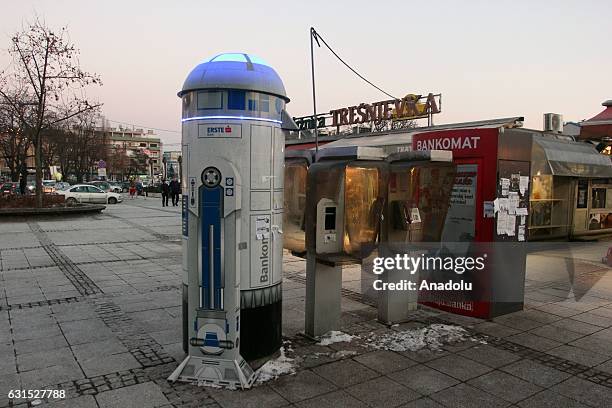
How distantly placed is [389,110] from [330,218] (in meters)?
16.4

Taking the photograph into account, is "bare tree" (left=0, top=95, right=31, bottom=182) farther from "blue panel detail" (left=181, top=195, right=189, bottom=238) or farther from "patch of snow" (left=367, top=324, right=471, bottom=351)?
"patch of snow" (left=367, top=324, right=471, bottom=351)

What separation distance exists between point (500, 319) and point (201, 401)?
3.91m

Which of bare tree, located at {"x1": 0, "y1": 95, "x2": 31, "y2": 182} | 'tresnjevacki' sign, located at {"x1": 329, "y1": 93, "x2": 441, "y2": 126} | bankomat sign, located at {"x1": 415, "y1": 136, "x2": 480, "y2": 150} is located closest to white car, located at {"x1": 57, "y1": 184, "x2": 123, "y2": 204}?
bare tree, located at {"x1": 0, "y1": 95, "x2": 31, "y2": 182}

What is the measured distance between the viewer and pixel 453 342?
487cm

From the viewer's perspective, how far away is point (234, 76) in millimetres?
3770

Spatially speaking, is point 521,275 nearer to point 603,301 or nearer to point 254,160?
point 603,301

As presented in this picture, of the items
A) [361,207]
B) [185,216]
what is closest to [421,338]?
[361,207]

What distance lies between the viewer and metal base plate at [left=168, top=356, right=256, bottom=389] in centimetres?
371

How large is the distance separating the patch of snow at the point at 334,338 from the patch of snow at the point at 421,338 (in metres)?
0.23

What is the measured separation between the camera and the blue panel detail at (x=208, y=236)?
12.1 ft

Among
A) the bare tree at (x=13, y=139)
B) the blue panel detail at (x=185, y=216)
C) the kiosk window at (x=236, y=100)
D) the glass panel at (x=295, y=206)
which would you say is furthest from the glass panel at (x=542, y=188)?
the bare tree at (x=13, y=139)

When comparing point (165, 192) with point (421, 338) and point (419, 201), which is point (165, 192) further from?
point (421, 338)

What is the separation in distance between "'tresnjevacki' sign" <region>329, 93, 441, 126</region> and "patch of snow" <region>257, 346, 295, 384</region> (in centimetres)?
1569

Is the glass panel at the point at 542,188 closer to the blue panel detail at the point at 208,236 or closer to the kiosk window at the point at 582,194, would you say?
the kiosk window at the point at 582,194
